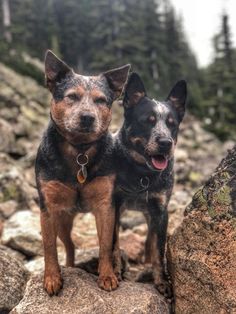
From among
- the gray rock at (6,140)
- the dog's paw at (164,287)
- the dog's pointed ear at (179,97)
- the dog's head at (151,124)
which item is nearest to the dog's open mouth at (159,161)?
the dog's head at (151,124)

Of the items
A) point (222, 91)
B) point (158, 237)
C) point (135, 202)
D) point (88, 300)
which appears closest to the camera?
point (88, 300)

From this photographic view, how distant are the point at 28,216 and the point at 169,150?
4.86 meters

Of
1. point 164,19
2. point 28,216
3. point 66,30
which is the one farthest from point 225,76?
point 28,216

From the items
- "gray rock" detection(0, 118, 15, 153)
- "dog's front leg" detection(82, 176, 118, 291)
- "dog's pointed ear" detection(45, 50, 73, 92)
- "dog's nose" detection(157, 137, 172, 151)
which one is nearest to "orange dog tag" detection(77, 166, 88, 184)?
"dog's front leg" detection(82, 176, 118, 291)

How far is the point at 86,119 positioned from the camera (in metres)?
5.04

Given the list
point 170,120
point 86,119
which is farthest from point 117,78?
point 86,119

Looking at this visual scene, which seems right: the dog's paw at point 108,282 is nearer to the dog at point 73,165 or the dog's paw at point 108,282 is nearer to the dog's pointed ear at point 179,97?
the dog at point 73,165

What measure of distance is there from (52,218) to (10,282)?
2.97ft

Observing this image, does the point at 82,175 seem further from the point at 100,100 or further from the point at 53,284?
the point at 53,284

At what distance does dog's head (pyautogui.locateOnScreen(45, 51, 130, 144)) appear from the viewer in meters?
5.11

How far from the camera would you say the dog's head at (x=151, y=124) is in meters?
5.53

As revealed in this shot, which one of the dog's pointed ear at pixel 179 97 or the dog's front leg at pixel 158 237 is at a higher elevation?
the dog's pointed ear at pixel 179 97

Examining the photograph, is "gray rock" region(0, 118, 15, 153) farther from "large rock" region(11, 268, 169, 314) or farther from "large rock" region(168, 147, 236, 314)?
"large rock" region(168, 147, 236, 314)

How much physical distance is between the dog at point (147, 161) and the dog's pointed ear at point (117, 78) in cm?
20
